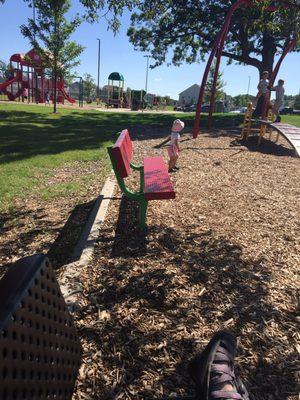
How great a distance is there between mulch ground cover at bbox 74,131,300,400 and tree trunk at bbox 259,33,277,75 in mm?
20372

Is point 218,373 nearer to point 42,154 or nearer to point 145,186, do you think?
point 145,186

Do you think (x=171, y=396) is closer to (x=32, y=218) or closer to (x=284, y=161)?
(x=32, y=218)

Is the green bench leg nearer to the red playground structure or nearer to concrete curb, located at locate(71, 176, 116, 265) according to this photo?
concrete curb, located at locate(71, 176, 116, 265)

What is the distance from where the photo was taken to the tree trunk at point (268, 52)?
23.7 m

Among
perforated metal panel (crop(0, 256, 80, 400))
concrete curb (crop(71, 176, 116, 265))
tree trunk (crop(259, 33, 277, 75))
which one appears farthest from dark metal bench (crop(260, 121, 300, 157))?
tree trunk (crop(259, 33, 277, 75))

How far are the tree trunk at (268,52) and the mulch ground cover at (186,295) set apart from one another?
20.4 meters

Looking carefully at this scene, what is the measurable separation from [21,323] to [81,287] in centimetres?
173

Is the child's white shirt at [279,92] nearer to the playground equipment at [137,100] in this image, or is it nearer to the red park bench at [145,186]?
the red park bench at [145,186]

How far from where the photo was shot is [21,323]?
154 cm

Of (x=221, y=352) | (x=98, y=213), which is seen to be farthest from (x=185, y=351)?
(x=98, y=213)

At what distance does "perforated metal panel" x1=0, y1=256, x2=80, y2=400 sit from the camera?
1.45 meters

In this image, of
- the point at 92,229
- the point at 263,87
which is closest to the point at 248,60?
the point at 263,87

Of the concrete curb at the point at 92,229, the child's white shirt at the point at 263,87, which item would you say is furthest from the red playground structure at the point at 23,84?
the concrete curb at the point at 92,229

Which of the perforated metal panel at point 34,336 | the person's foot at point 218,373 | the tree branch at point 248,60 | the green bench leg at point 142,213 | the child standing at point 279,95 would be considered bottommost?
the person's foot at point 218,373
